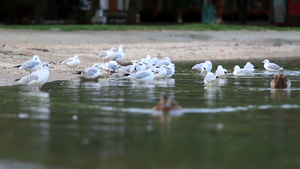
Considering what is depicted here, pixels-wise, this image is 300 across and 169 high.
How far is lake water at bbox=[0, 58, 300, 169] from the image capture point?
7.25 meters

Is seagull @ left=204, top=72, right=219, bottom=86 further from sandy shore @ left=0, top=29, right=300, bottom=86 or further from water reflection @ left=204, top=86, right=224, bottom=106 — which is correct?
sandy shore @ left=0, top=29, right=300, bottom=86

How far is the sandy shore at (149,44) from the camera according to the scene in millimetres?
23250

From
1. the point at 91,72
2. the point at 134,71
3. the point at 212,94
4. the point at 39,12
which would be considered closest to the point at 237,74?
the point at 134,71

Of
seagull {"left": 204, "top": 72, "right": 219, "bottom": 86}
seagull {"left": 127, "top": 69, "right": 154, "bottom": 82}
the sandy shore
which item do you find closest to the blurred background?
the sandy shore

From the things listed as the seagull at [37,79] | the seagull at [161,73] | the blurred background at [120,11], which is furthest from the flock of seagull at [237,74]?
the blurred background at [120,11]

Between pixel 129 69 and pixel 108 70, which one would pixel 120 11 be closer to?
pixel 108 70

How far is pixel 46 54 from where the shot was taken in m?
22.4

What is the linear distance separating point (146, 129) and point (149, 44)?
18906 mm

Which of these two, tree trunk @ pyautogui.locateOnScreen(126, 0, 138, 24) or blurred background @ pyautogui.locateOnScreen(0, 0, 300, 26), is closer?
blurred background @ pyautogui.locateOnScreen(0, 0, 300, 26)

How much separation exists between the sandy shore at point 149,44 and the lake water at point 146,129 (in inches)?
296

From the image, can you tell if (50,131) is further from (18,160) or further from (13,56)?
(13,56)

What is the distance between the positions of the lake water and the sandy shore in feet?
24.7

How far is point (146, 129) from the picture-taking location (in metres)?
8.97

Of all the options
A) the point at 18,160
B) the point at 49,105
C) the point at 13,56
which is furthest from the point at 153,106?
the point at 13,56
